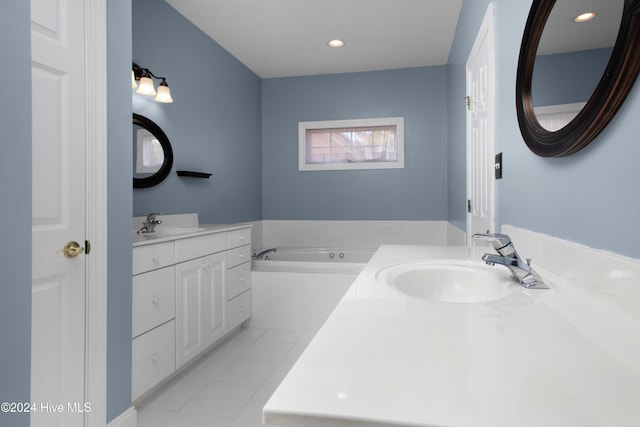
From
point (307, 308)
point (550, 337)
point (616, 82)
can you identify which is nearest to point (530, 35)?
point (616, 82)

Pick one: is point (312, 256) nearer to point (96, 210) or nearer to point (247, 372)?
point (247, 372)

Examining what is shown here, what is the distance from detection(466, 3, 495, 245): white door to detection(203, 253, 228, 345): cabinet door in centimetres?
177

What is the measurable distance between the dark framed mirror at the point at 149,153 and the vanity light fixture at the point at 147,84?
0.61 ft

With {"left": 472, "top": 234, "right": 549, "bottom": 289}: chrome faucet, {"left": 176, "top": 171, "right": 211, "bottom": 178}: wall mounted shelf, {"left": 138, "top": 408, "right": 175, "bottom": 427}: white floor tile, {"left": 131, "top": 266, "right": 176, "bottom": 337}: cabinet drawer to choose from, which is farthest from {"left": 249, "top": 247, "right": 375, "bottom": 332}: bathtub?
{"left": 472, "top": 234, "right": 549, "bottom": 289}: chrome faucet

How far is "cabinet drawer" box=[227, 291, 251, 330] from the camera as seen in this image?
286 cm

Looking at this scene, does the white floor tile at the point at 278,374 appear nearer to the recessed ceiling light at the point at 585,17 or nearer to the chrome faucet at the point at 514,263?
the chrome faucet at the point at 514,263

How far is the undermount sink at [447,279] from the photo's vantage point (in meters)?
1.11

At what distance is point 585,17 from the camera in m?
0.83

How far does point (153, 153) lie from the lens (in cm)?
263

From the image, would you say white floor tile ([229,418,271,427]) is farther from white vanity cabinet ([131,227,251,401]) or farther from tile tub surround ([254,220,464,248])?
tile tub surround ([254,220,464,248])

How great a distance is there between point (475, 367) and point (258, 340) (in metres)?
2.71

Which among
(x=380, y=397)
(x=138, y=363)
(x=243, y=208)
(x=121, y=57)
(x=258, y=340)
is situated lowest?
(x=258, y=340)

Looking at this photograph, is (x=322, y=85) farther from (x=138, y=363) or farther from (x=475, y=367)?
(x=475, y=367)

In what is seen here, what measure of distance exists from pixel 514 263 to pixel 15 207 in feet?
5.18
